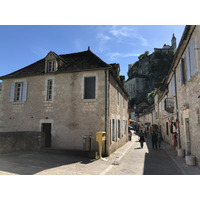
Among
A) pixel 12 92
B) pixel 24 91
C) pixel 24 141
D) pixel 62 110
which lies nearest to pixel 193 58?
pixel 62 110

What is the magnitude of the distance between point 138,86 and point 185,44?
6809cm

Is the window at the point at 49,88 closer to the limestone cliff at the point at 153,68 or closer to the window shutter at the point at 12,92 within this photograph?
the window shutter at the point at 12,92

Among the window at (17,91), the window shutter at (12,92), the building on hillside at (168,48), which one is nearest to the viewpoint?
the window at (17,91)

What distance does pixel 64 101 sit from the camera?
9734 millimetres

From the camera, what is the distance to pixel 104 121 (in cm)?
880

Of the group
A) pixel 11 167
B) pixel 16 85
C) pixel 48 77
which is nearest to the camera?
pixel 11 167

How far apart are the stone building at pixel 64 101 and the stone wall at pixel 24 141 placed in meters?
0.90

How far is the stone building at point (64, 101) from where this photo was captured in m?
9.06

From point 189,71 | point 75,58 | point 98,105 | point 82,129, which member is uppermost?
point 75,58

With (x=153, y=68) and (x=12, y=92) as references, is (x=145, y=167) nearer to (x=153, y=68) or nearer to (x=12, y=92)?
(x=12, y=92)

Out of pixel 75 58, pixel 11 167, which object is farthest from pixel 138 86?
pixel 11 167

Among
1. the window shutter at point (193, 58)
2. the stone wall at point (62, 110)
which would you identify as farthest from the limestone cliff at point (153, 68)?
the window shutter at point (193, 58)

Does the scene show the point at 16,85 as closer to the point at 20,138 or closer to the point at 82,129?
the point at 20,138

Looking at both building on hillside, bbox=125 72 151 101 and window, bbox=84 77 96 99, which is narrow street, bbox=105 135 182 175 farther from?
building on hillside, bbox=125 72 151 101
